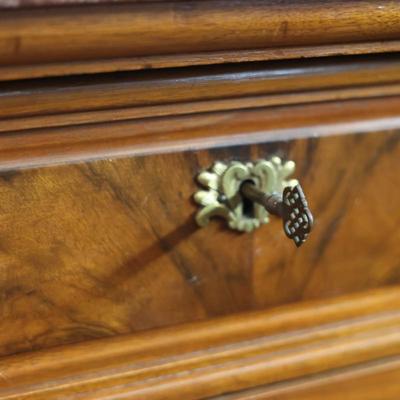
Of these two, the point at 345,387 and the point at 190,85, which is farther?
the point at 345,387

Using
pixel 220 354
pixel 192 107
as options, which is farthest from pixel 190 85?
pixel 220 354

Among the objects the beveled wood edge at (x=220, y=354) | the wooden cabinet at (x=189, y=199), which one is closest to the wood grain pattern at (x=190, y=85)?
the wooden cabinet at (x=189, y=199)

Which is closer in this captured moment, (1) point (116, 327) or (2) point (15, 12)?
(2) point (15, 12)

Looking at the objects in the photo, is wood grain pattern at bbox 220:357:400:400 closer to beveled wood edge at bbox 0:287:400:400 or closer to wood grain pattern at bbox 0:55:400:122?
Result: beveled wood edge at bbox 0:287:400:400

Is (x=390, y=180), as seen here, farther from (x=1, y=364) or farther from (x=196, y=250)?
(x=1, y=364)

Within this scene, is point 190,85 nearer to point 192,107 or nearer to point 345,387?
point 192,107

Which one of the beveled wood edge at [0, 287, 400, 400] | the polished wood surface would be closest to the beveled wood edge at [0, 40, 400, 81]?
the polished wood surface

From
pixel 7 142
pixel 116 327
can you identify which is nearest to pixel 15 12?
pixel 7 142

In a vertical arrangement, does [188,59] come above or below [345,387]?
above
